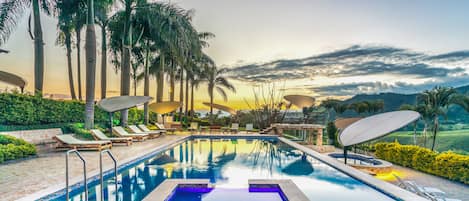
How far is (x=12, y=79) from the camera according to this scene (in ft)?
43.6

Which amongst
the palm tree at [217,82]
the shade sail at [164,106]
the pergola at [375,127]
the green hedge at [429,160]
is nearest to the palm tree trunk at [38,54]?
the shade sail at [164,106]

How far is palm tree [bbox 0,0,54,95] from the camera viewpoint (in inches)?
517

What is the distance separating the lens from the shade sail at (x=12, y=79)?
1286 centimetres

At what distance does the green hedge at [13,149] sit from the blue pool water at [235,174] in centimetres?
299

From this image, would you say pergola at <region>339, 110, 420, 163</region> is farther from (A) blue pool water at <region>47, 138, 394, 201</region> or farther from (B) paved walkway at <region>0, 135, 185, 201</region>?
(B) paved walkway at <region>0, 135, 185, 201</region>

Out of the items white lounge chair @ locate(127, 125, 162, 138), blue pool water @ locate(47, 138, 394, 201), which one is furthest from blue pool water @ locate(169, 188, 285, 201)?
white lounge chair @ locate(127, 125, 162, 138)

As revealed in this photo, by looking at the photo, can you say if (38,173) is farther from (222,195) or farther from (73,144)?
(222,195)

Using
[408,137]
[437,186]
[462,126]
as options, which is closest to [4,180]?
[437,186]

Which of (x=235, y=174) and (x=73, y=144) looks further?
(x=73, y=144)

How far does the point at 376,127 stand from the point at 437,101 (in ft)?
28.9

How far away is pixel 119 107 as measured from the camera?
474 inches

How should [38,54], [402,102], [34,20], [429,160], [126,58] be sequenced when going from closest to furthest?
1. [429,160]
2. [34,20]
3. [38,54]
4. [126,58]
5. [402,102]

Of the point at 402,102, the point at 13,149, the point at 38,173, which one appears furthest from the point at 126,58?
the point at 402,102

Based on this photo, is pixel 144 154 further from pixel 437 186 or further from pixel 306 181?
pixel 437 186
